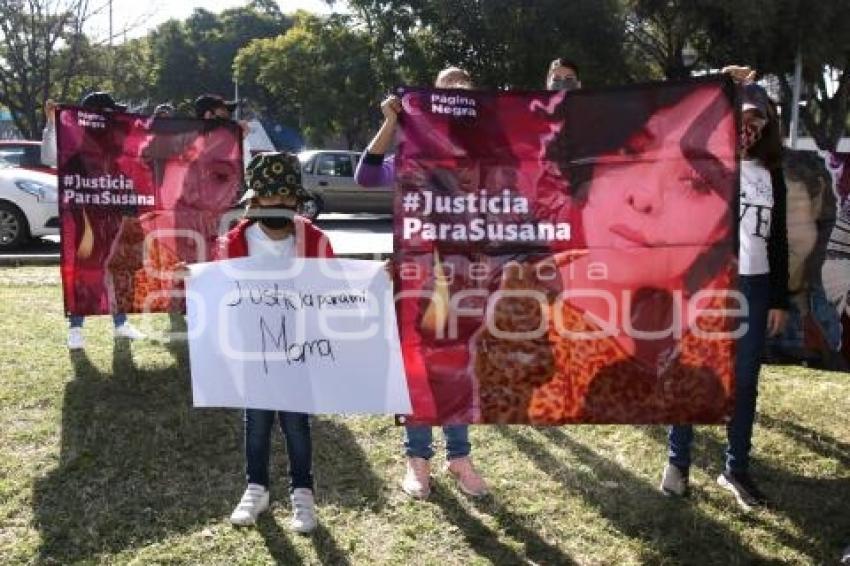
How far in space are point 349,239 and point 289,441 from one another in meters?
12.6

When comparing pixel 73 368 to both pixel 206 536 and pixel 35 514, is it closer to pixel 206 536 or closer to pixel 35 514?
pixel 35 514

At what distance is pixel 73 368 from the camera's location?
20.6 ft

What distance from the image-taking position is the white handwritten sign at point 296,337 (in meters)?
3.81

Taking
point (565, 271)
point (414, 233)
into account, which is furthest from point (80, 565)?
point (565, 271)

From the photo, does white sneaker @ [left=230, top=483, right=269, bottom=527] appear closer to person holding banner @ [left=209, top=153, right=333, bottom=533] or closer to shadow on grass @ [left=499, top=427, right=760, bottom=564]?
person holding banner @ [left=209, top=153, right=333, bottom=533]

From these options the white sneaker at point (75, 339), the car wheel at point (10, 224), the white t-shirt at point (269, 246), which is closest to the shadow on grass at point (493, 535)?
the white t-shirt at point (269, 246)

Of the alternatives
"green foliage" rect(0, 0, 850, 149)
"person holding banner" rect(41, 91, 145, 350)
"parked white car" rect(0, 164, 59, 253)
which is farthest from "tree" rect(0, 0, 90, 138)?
"person holding banner" rect(41, 91, 145, 350)

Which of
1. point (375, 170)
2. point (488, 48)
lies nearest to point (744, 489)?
point (375, 170)

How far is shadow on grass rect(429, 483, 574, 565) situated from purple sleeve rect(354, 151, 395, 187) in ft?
4.87

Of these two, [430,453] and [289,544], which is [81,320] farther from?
[289,544]

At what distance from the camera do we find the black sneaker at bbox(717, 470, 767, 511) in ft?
13.5

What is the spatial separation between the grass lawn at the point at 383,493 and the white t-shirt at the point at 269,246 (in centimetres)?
115

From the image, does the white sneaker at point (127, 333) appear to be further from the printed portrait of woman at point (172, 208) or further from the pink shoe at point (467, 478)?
the pink shoe at point (467, 478)

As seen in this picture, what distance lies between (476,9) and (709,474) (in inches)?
814
